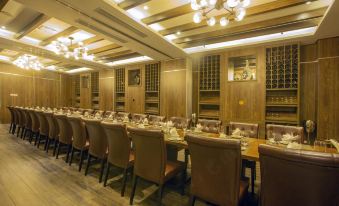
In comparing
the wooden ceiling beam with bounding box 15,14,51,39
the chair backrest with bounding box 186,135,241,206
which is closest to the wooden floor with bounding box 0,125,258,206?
the chair backrest with bounding box 186,135,241,206

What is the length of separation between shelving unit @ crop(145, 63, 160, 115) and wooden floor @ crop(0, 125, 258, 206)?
148 inches

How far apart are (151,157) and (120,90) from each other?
6376 millimetres

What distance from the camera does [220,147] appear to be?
1.51 meters

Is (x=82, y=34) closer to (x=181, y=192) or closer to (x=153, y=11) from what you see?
(x=153, y=11)

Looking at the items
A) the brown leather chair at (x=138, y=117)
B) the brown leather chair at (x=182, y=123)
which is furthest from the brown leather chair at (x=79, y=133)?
the brown leather chair at (x=182, y=123)

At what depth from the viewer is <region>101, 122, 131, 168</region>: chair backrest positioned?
2.33 m

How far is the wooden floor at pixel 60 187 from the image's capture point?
2307 mm

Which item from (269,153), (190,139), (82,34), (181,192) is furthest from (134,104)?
(269,153)

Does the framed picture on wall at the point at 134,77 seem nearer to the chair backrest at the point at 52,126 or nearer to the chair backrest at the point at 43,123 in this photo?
the chair backrest at the point at 43,123

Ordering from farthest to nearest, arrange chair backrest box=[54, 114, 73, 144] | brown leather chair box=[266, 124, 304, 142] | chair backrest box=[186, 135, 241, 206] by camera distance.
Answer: chair backrest box=[54, 114, 73, 144] → brown leather chair box=[266, 124, 304, 142] → chair backrest box=[186, 135, 241, 206]

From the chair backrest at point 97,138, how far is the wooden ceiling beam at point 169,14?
Result: 2.31 metres

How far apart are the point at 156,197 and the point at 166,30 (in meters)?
3.48

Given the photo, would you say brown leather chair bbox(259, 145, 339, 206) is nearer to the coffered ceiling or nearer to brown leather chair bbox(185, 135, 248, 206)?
brown leather chair bbox(185, 135, 248, 206)

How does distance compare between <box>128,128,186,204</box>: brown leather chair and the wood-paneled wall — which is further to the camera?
the wood-paneled wall
